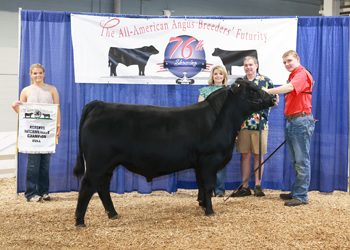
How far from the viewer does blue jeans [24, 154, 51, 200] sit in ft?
13.9

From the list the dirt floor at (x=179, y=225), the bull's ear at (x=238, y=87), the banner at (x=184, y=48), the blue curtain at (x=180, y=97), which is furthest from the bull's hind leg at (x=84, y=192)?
the banner at (x=184, y=48)

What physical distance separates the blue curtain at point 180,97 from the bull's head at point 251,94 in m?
1.29

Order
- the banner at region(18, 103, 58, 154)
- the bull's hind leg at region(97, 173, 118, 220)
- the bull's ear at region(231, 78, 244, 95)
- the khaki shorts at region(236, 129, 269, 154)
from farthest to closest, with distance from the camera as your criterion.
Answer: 1. the khaki shorts at region(236, 129, 269, 154)
2. the banner at region(18, 103, 58, 154)
3. the bull's ear at region(231, 78, 244, 95)
4. the bull's hind leg at region(97, 173, 118, 220)

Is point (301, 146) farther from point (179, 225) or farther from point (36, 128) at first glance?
point (36, 128)

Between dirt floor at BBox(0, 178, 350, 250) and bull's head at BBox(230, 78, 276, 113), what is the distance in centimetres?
123

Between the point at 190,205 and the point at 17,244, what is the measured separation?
2.01m

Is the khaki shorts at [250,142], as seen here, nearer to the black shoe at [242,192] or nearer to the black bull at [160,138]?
the black shoe at [242,192]

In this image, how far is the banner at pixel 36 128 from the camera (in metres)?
4.18

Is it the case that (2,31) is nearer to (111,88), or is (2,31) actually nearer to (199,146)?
(111,88)

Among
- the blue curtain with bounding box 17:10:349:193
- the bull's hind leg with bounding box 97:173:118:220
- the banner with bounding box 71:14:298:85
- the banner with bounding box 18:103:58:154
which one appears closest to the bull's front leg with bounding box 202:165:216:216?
the bull's hind leg with bounding box 97:173:118:220

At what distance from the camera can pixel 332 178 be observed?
4.72 m

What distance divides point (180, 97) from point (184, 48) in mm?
701

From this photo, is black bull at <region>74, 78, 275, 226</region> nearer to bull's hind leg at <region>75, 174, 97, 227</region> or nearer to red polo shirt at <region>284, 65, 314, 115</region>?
bull's hind leg at <region>75, 174, 97, 227</region>

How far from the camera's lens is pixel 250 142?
4402 mm
